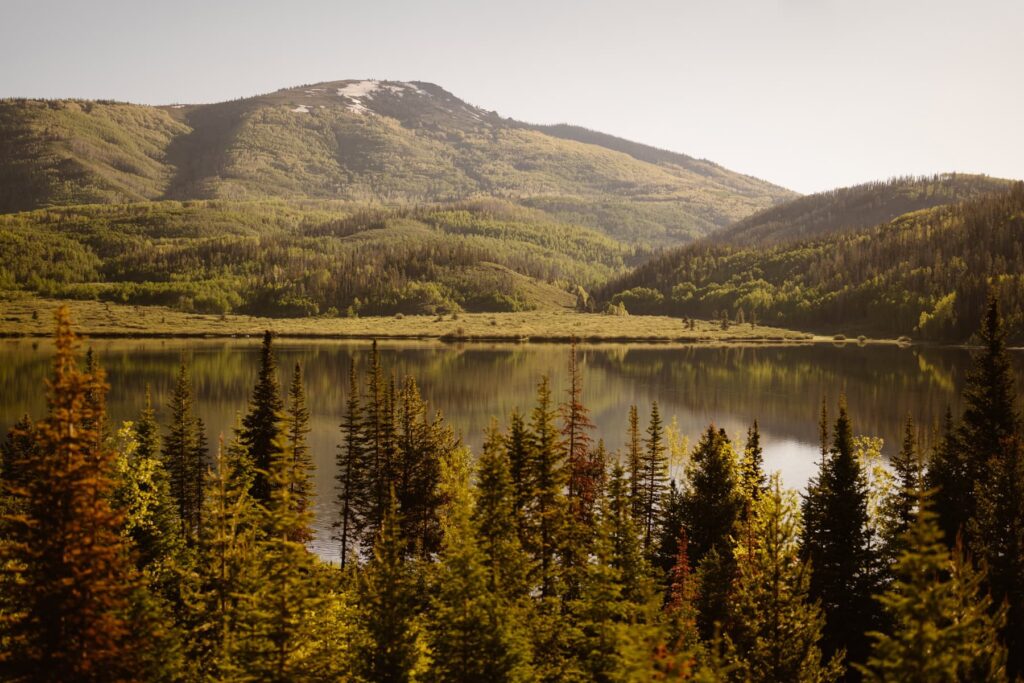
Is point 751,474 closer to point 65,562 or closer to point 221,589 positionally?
point 221,589

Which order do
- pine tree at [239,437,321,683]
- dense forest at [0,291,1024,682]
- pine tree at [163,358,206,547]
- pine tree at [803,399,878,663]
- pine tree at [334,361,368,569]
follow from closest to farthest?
dense forest at [0,291,1024,682], pine tree at [239,437,321,683], pine tree at [803,399,878,663], pine tree at [334,361,368,569], pine tree at [163,358,206,547]

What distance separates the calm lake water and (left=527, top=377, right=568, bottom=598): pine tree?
21.7 m

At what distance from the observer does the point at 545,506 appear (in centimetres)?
4038

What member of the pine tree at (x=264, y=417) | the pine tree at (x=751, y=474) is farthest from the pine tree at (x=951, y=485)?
the pine tree at (x=264, y=417)

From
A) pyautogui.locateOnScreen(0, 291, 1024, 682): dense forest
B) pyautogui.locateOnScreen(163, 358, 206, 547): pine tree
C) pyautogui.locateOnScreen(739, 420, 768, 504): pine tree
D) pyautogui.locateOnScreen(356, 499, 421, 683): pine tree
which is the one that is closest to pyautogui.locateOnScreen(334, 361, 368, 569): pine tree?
pyautogui.locateOnScreen(0, 291, 1024, 682): dense forest

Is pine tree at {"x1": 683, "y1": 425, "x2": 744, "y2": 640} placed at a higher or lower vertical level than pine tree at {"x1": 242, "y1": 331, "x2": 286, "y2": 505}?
lower

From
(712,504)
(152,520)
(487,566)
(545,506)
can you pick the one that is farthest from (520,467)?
(152,520)

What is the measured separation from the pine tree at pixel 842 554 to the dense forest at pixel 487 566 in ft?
0.38

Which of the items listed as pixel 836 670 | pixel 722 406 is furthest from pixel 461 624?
pixel 722 406

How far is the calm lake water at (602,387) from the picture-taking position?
327ft

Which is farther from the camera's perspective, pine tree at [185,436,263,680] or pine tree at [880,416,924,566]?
pine tree at [880,416,924,566]

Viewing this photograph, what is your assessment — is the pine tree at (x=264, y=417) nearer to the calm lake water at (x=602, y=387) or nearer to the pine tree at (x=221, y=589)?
the calm lake water at (x=602, y=387)

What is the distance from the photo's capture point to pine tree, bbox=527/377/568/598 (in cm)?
3925

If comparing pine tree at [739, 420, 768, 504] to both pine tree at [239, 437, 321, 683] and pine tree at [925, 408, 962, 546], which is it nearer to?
pine tree at [925, 408, 962, 546]
